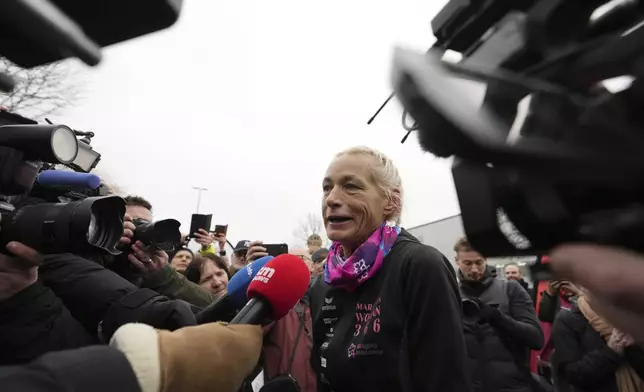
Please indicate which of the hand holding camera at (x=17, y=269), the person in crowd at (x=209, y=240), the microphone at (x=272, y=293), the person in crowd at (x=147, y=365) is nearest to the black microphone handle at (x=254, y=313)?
the microphone at (x=272, y=293)

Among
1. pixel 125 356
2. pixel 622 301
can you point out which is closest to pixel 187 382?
pixel 125 356

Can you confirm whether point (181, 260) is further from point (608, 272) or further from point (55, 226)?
point (608, 272)

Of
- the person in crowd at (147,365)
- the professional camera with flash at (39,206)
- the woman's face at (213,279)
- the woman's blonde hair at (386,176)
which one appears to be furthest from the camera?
the woman's face at (213,279)

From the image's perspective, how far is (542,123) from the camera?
0.58 meters

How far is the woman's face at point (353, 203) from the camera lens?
6.75 ft

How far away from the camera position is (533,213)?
1.86 feet

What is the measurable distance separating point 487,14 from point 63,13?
52 cm

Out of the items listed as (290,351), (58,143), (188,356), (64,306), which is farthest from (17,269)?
(290,351)

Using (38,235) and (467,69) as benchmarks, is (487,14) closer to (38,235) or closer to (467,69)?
(467,69)

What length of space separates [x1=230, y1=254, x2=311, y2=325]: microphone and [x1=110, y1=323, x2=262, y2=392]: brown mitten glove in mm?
228

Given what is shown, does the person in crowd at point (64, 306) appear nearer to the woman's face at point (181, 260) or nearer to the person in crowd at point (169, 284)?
the person in crowd at point (169, 284)

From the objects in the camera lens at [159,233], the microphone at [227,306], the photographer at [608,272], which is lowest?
the microphone at [227,306]

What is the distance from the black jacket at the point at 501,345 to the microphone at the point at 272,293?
2189 mm

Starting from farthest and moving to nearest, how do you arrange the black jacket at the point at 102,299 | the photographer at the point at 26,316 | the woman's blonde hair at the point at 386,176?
the woman's blonde hair at the point at 386,176 < the black jacket at the point at 102,299 < the photographer at the point at 26,316
